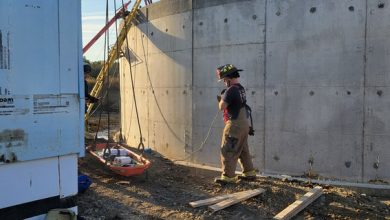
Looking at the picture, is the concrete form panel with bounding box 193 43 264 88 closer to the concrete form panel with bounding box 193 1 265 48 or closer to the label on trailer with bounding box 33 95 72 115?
the concrete form panel with bounding box 193 1 265 48

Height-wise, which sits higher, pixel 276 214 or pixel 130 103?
pixel 130 103

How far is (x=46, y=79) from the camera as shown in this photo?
2471 mm

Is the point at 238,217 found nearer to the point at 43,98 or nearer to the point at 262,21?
the point at 43,98

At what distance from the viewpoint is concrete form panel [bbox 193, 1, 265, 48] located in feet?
24.1

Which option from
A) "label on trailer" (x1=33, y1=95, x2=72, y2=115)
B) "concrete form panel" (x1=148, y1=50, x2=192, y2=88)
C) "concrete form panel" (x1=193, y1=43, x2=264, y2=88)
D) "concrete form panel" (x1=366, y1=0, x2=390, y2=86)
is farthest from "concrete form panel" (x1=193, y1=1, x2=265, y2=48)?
"label on trailer" (x1=33, y1=95, x2=72, y2=115)

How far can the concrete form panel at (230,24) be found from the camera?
736 cm

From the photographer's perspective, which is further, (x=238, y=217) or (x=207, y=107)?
(x=207, y=107)

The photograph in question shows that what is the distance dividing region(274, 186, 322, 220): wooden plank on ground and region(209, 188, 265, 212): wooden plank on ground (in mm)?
577

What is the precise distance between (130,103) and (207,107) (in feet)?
12.7

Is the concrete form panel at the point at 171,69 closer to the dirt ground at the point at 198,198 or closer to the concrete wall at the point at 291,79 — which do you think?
the concrete wall at the point at 291,79

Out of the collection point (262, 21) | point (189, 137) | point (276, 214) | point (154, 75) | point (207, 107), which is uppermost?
point (262, 21)

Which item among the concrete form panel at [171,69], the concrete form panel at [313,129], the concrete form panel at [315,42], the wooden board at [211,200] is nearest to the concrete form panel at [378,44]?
the concrete form panel at [315,42]

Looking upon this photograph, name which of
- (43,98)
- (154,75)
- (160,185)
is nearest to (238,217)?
(160,185)

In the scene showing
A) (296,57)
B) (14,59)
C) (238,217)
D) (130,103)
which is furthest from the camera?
(130,103)
